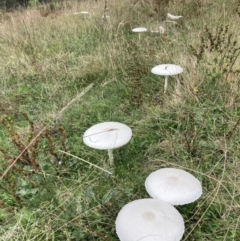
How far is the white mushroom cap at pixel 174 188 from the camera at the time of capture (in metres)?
1.71

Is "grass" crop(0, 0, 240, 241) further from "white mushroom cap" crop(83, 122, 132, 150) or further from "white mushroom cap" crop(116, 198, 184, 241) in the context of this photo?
"white mushroom cap" crop(116, 198, 184, 241)

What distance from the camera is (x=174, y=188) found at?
174 cm

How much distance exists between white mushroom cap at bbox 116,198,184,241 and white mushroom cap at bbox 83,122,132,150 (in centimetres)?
59

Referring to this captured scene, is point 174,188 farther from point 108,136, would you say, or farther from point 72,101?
point 72,101

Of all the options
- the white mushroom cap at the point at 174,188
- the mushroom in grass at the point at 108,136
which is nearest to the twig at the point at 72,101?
the mushroom in grass at the point at 108,136

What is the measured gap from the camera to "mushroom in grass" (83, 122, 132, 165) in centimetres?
210

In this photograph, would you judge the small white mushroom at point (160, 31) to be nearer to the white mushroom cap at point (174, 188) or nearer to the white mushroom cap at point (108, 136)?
the white mushroom cap at point (108, 136)

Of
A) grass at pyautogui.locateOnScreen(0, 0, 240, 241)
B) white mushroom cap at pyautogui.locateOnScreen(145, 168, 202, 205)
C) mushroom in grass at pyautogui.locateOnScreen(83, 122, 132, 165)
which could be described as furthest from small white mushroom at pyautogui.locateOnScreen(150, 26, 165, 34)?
white mushroom cap at pyautogui.locateOnScreen(145, 168, 202, 205)

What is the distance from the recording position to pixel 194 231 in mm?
1834

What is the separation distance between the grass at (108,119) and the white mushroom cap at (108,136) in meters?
0.18

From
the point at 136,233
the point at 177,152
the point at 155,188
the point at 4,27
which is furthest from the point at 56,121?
the point at 4,27

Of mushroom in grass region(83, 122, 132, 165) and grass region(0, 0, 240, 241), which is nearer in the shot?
grass region(0, 0, 240, 241)

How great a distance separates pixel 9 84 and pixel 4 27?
3019 millimetres

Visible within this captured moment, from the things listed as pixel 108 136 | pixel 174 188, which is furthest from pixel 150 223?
pixel 108 136
